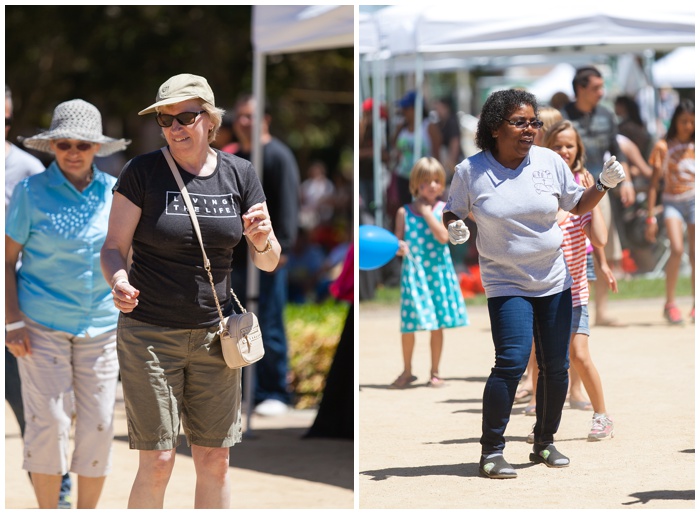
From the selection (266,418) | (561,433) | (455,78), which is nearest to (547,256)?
(561,433)

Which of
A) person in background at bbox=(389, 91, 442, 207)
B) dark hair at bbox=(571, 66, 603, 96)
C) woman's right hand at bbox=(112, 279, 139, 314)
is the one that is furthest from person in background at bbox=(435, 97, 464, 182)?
woman's right hand at bbox=(112, 279, 139, 314)

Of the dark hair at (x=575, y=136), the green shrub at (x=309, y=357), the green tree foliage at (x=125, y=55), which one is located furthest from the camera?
the green tree foliage at (x=125, y=55)

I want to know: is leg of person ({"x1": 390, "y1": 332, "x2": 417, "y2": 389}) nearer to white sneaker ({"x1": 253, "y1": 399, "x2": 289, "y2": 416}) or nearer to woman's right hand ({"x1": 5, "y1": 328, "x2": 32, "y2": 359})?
white sneaker ({"x1": 253, "y1": 399, "x2": 289, "y2": 416})

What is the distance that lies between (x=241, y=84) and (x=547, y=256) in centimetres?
1012

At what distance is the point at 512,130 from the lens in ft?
14.9

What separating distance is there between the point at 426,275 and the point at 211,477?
2807 millimetres

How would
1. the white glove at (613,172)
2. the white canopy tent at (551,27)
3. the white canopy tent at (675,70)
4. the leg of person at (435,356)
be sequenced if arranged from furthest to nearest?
the white canopy tent at (675,70) < the white canopy tent at (551,27) < the leg of person at (435,356) < the white glove at (613,172)

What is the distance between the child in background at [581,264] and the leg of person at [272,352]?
3169mm

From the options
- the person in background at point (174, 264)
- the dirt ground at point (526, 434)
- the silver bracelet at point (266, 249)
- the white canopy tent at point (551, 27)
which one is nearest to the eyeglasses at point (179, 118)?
the person in background at point (174, 264)

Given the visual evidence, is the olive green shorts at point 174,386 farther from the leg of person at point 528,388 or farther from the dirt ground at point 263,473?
the leg of person at point 528,388

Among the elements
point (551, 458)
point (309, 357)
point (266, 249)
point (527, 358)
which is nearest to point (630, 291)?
point (309, 357)

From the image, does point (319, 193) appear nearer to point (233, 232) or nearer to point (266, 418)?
point (266, 418)

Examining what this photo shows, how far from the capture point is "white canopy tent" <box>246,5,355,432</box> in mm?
6922

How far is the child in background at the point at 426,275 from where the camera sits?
6.55m
